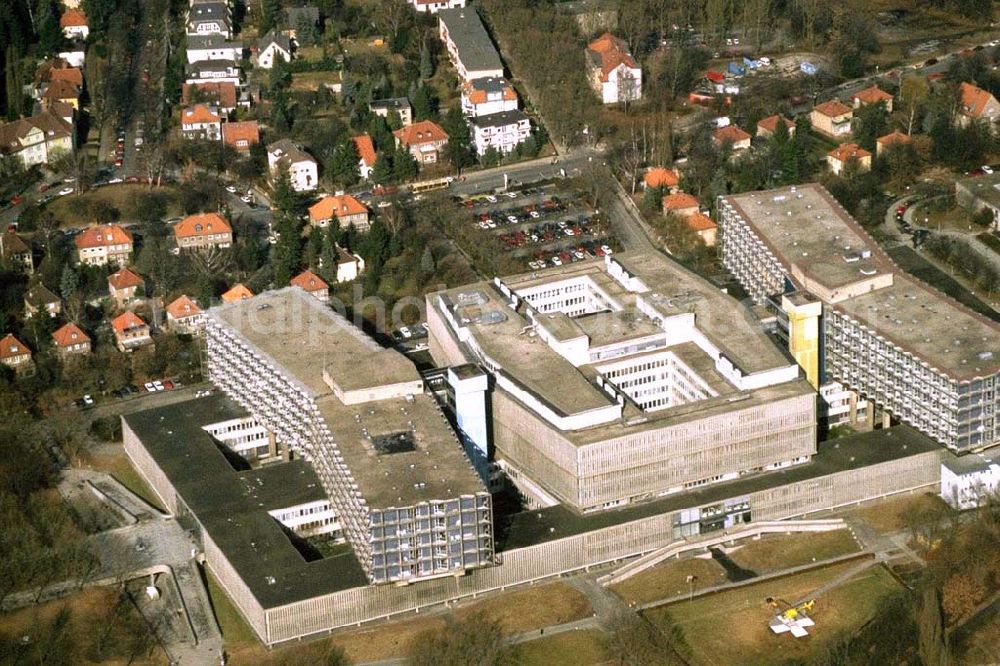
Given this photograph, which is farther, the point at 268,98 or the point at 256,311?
the point at 268,98

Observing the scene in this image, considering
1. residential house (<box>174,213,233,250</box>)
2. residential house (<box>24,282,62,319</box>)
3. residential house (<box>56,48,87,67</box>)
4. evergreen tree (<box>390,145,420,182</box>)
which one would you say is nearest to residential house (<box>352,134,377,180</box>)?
evergreen tree (<box>390,145,420,182</box>)

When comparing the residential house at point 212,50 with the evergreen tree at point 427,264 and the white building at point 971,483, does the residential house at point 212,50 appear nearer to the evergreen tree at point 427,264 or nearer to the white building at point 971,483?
the evergreen tree at point 427,264

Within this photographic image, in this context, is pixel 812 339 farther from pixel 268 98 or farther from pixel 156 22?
pixel 156 22

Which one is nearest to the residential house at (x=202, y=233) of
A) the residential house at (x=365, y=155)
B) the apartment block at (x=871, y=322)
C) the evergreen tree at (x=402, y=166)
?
the residential house at (x=365, y=155)

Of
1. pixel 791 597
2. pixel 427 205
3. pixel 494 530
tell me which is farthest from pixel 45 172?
pixel 791 597

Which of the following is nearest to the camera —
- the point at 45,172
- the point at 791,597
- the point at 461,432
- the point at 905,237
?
the point at 791,597

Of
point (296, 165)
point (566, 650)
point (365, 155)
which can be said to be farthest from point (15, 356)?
point (566, 650)

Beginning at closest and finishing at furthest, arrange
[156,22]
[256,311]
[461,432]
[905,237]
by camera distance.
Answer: [461,432], [256,311], [905,237], [156,22]

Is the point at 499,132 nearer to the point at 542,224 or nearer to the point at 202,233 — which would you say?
the point at 542,224
